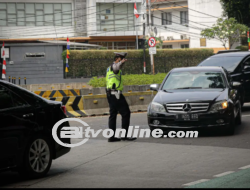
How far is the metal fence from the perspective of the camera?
4541 centimetres

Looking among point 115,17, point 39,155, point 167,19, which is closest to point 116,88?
point 39,155

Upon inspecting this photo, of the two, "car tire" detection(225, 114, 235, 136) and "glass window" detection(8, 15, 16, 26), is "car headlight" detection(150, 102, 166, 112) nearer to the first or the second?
"car tire" detection(225, 114, 235, 136)

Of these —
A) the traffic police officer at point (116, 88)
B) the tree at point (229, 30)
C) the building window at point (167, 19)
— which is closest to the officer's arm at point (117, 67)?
the traffic police officer at point (116, 88)

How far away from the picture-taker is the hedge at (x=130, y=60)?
1788 inches

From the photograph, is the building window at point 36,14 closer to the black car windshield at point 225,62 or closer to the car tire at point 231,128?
the black car windshield at point 225,62

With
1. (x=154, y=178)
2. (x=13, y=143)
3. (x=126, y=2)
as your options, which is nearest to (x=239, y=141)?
(x=154, y=178)

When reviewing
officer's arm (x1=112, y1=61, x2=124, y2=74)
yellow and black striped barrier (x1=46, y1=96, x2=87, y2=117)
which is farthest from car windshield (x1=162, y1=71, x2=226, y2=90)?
yellow and black striped barrier (x1=46, y1=96, x2=87, y2=117)

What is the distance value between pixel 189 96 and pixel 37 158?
4976 millimetres

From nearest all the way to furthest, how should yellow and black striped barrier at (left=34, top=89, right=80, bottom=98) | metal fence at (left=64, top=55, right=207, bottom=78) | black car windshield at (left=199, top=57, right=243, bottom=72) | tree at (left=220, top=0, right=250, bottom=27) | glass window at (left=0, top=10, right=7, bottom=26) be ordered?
1. black car windshield at (left=199, top=57, right=243, bottom=72)
2. yellow and black striped barrier at (left=34, top=89, right=80, bottom=98)
3. metal fence at (left=64, top=55, right=207, bottom=78)
4. tree at (left=220, top=0, right=250, bottom=27)
5. glass window at (left=0, top=10, right=7, bottom=26)

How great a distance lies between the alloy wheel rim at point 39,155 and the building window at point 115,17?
4984 cm

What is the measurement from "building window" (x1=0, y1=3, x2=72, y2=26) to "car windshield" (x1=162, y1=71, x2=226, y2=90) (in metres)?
42.6

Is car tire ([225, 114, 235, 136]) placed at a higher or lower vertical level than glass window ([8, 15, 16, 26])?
lower

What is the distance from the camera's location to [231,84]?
1311 cm

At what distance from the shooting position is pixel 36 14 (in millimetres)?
54344
